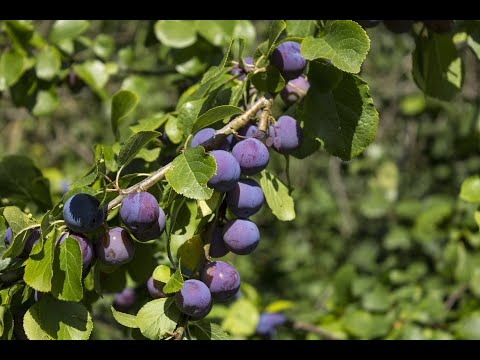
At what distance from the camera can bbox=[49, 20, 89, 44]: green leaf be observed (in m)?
1.49

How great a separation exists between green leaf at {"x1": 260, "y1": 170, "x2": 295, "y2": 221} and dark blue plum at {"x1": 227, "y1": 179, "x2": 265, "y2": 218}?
0.05 m

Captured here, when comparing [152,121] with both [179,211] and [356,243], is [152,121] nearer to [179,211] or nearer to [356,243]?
[179,211]

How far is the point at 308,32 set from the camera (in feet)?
3.55

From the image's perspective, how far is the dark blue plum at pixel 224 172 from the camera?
0.85 m

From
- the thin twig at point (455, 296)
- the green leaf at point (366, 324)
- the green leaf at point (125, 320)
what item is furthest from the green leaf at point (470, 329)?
the green leaf at point (125, 320)

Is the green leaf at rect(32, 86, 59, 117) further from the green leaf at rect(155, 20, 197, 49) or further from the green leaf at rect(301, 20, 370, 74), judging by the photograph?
the green leaf at rect(301, 20, 370, 74)

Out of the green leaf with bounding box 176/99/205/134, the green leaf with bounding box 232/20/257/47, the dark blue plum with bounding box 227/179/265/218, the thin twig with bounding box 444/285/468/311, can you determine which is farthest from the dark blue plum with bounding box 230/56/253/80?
the thin twig with bounding box 444/285/468/311

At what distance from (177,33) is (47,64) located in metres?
0.33

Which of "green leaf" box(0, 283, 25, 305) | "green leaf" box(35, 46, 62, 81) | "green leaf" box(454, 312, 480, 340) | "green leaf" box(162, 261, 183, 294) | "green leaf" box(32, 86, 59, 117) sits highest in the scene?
"green leaf" box(162, 261, 183, 294)

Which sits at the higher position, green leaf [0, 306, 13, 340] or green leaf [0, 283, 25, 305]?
green leaf [0, 283, 25, 305]

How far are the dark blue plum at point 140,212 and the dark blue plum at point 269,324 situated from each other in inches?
40.2
